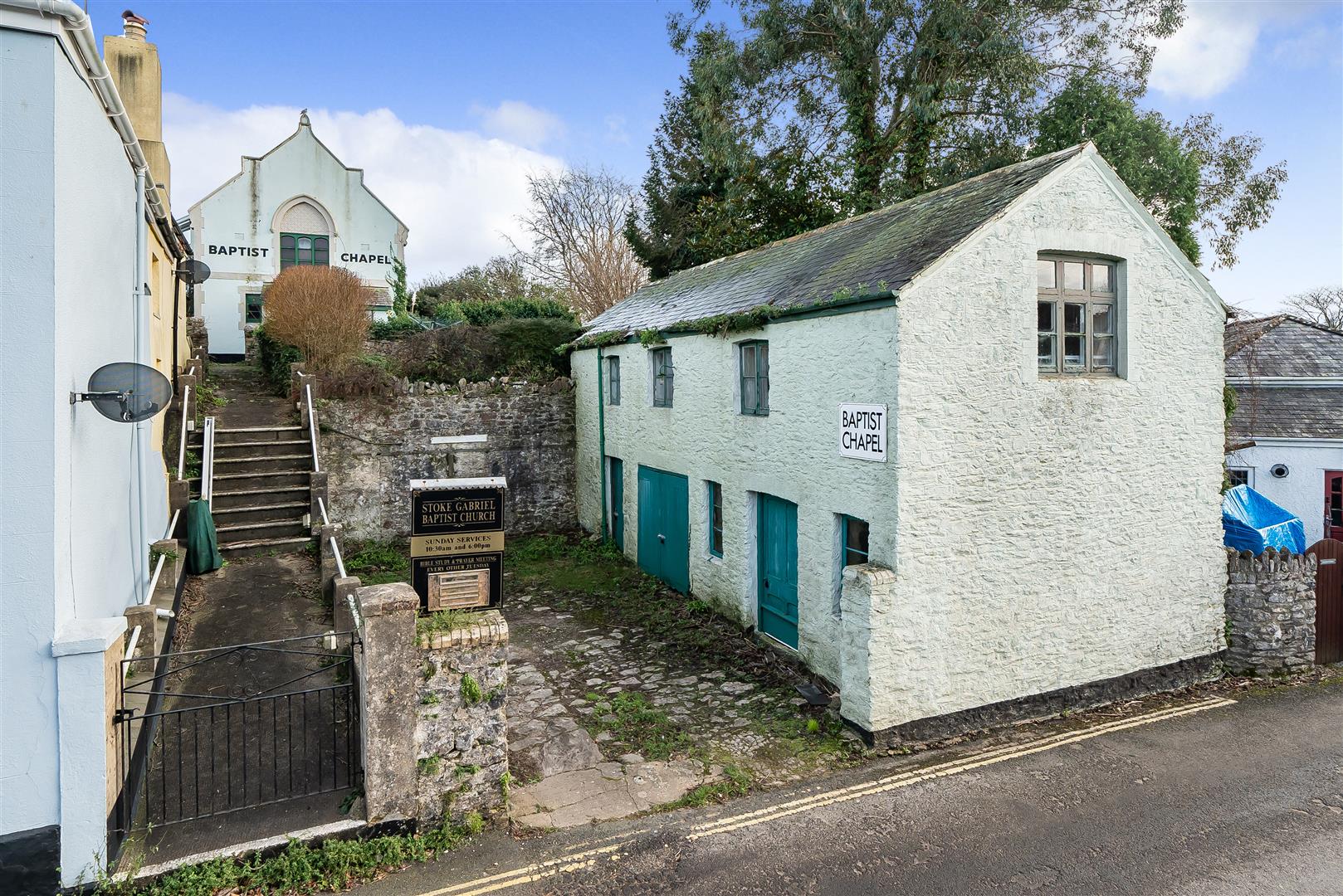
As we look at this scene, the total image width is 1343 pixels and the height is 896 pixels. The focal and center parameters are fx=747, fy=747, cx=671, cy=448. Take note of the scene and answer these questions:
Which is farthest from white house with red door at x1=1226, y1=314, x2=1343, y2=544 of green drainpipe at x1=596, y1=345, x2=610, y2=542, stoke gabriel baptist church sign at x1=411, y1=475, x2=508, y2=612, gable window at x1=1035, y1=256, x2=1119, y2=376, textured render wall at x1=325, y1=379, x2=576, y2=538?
stoke gabriel baptist church sign at x1=411, y1=475, x2=508, y2=612

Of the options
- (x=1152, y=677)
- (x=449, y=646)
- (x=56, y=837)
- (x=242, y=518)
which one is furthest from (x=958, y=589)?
(x=242, y=518)

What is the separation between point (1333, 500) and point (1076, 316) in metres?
12.9

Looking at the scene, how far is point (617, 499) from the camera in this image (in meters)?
17.2

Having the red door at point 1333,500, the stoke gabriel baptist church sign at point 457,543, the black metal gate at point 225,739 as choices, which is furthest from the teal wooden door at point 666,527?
the red door at point 1333,500

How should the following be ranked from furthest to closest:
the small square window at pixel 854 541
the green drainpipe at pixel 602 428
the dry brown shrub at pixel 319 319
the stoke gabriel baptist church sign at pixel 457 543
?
the dry brown shrub at pixel 319 319 < the green drainpipe at pixel 602 428 < the small square window at pixel 854 541 < the stoke gabriel baptist church sign at pixel 457 543

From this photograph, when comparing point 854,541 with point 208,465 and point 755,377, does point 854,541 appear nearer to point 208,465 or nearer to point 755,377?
point 755,377

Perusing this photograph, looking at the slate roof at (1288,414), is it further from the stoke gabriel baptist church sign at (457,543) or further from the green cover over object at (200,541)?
the green cover over object at (200,541)

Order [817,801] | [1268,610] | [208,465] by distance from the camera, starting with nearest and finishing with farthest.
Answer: [817,801] → [1268,610] → [208,465]

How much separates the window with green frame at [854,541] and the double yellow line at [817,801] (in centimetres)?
239

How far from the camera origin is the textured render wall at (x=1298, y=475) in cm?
1700

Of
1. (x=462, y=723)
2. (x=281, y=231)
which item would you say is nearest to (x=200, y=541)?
(x=462, y=723)

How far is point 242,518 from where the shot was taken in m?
13.6

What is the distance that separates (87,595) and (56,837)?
1871 mm

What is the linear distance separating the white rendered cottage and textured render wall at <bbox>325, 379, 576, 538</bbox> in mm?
7515
